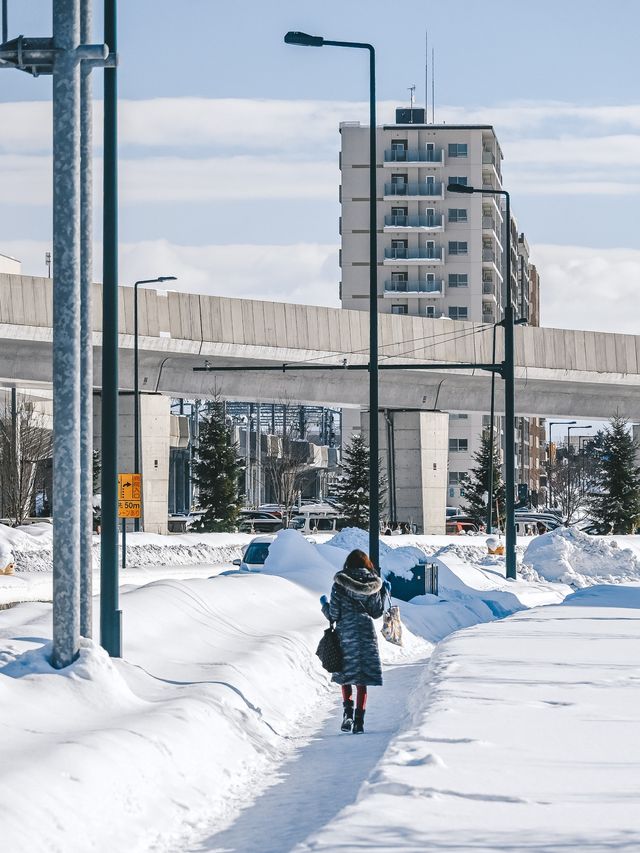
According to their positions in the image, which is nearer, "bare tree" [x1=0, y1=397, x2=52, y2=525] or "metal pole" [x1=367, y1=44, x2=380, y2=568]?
"metal pole" [x1=367, y1=44, x2=380, y2=568]

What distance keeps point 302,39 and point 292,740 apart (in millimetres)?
17221

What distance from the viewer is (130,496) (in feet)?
122

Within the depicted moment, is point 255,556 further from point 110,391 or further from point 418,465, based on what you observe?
point 418,465

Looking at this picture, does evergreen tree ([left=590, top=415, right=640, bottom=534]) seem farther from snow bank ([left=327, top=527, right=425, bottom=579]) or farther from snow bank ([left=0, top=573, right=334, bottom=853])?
snow bank ([left=0, top=573, right=334, bottom=853])

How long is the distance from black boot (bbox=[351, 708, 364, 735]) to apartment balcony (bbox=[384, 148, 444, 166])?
118891mm

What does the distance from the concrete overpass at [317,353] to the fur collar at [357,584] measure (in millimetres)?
34946

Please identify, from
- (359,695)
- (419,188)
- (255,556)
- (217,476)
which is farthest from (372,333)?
(419,188)

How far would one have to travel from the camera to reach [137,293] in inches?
1935

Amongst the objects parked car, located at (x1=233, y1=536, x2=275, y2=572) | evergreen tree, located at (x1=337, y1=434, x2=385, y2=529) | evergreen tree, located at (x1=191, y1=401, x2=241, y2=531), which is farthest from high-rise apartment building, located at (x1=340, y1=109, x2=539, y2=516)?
parked car, located at (x1=233, y1=536, x2=275, y2=572)

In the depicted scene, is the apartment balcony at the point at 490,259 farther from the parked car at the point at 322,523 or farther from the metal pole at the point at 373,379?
the metal pole at the point at 373,379

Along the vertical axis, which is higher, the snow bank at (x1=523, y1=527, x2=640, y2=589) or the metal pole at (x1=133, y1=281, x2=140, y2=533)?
the metal pole at (x1=133, y1=281, x2=140, y2=533)

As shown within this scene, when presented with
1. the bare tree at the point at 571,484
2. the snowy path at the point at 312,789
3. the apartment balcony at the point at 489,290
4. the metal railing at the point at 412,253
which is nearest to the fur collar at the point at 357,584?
the snowy path at the point at 312,789

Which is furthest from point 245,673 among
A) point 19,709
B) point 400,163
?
point 400,163

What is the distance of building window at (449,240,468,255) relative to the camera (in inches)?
5217
